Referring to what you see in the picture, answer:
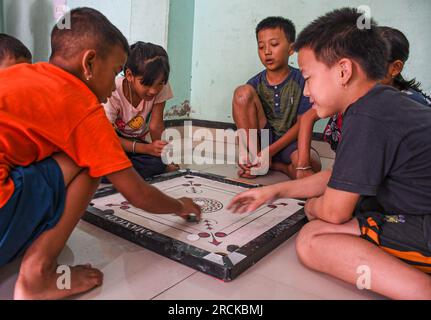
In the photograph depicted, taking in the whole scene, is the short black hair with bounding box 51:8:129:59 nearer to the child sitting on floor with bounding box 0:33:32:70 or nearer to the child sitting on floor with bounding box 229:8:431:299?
the child sitting on floor with bounding box 229:8:431:299

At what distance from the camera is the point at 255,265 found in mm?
867

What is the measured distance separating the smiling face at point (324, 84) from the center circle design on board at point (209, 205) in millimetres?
472

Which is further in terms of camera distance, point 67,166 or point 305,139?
point 305,139

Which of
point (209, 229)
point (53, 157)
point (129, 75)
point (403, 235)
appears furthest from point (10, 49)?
point (403, 235)

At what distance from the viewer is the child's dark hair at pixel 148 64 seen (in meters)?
1.36

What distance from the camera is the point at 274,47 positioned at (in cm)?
173

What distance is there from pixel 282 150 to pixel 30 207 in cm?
133

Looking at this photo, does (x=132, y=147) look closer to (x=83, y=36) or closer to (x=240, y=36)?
(x=83, y=36)

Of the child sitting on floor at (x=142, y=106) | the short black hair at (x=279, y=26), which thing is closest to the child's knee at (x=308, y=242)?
→ the child sitting on floor at (x=142, y=106)

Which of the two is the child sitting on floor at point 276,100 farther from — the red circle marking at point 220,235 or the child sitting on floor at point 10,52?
the child sitting on floor at point 10,52

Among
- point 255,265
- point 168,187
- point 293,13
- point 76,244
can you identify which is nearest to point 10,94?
point 76,244

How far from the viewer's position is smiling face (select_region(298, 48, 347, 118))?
0.82 metres

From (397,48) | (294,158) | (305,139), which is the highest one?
(397,48)

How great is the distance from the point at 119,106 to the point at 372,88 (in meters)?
1.03
